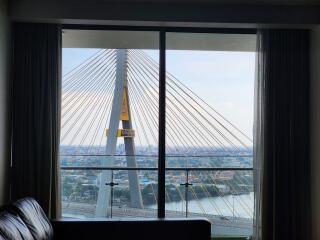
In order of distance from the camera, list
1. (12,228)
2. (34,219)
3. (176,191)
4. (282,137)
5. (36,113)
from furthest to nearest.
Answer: (176,191) < (282,137) < (36,113) < (34,219) < (12,228)

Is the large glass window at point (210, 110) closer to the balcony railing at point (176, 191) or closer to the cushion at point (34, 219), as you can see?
the balcony railing at point (176, 191)

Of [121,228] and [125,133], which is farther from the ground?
[125,133]

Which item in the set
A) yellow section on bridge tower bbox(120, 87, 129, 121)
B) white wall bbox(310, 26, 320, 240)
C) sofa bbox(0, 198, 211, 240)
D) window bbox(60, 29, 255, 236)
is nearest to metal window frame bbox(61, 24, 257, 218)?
window bbox(60, 29, 255, 236)

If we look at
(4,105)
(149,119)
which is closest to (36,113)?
(4,105)

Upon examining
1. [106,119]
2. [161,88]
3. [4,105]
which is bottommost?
[106,119]

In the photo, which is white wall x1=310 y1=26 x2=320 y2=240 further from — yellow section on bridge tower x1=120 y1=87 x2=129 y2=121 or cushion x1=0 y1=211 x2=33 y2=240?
cushion x1=0 y1=211 x2=33 y2=240

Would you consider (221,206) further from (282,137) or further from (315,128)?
(315,128)
